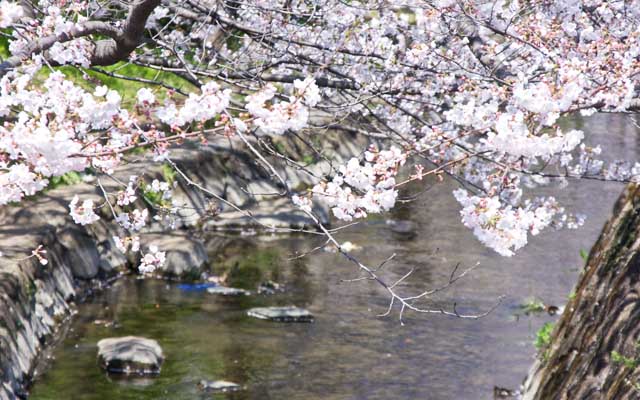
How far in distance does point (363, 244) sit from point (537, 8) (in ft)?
24.9

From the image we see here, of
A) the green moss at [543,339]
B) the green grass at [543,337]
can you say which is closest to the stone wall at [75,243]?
the green moss at [543,339]

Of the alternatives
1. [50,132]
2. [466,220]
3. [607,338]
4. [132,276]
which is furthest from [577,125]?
[50,132]

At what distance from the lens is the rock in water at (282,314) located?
36.9 ft

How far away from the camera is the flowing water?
9.33 meters

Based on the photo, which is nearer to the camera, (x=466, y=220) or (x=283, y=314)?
(x=466, y=220)

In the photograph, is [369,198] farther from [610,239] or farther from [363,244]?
[363,244]

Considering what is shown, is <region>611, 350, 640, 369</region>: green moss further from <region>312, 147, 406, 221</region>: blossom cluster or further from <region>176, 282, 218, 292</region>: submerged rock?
<region>176, 282, 218, 292</region>: submerged rock

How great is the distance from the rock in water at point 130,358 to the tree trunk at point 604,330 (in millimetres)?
3770

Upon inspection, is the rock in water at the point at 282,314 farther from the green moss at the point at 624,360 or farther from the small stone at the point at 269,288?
the green moss at the point at 624,360

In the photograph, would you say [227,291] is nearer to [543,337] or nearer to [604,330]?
[543,337]

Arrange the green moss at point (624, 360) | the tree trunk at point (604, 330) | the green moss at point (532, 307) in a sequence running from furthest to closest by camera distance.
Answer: the green moss at point (532, 307)
the tree trunk at point (604, 330)
the green moss at point (624, 360)

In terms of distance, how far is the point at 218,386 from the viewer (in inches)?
361

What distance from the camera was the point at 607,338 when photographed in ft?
21.8

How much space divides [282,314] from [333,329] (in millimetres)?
697
